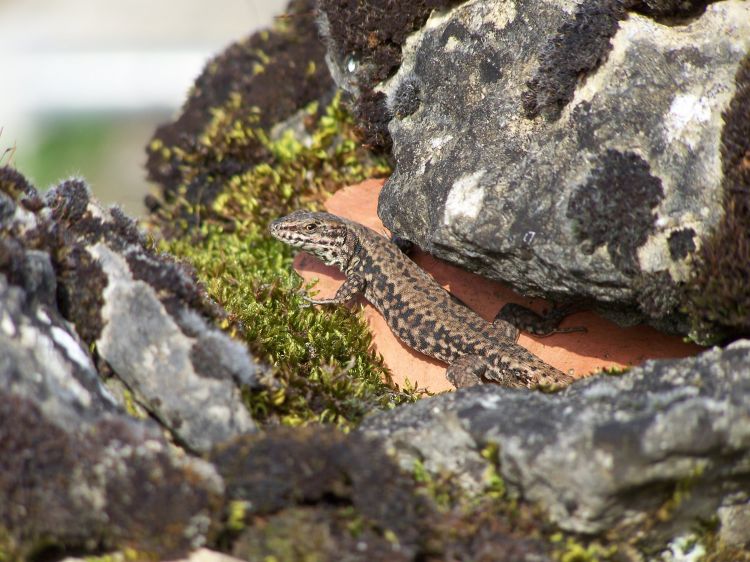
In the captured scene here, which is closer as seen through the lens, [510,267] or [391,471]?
[391,471]

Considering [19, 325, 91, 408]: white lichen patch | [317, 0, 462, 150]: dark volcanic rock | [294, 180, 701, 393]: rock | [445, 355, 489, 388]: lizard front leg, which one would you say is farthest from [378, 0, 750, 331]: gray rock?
[19, 325, 91, 408]: white lichen patch

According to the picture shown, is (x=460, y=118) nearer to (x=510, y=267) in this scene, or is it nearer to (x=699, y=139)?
(x=510, y=267)

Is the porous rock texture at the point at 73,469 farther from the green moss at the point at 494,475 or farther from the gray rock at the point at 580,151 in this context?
the gray rock at the point at 580,151

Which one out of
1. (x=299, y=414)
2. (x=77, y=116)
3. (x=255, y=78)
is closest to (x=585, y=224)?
(x=299, y=414)

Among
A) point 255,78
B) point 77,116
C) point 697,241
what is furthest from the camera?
point 77,116

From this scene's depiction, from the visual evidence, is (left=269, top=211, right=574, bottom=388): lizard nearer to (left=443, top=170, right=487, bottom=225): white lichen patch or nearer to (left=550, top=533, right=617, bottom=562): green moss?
(left=443, top=170, right=487, bottom=225): white lichen patch

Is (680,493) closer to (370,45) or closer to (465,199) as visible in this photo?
(465,199)
